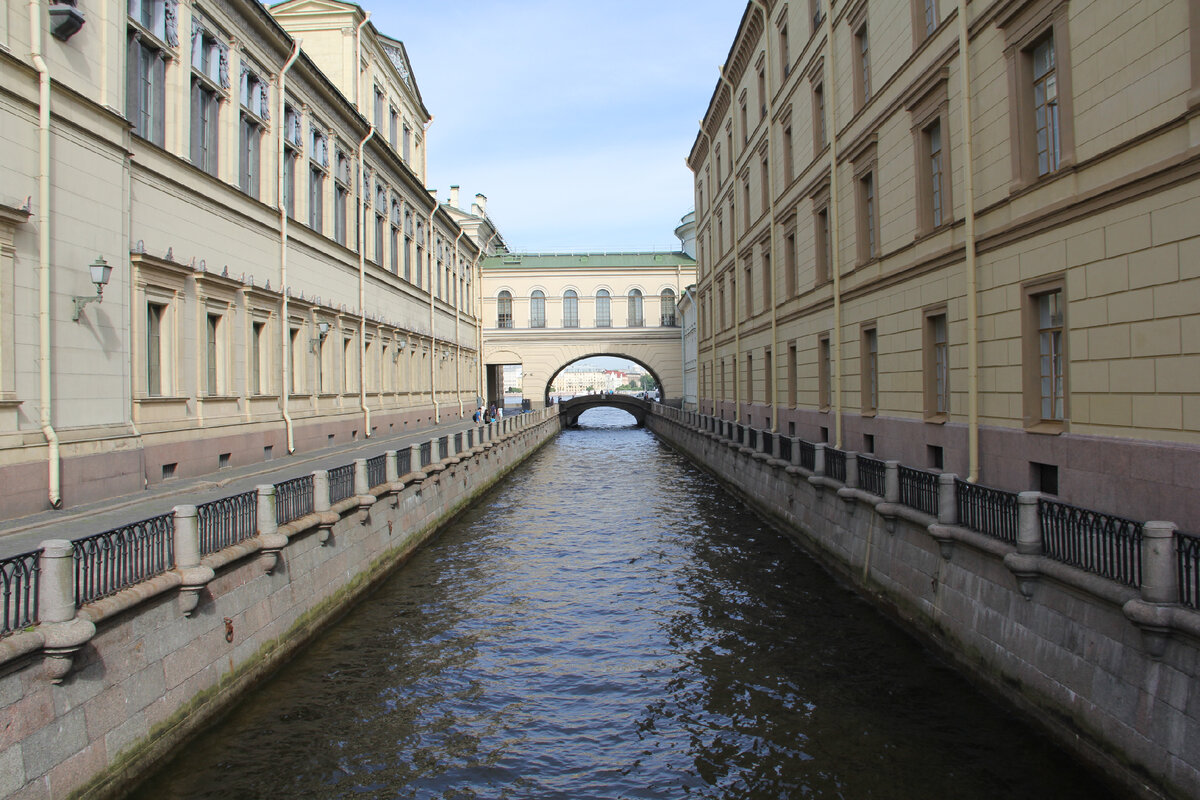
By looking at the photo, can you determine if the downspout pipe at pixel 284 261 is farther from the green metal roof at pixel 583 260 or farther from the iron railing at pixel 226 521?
the green metal roof at pixel 583 260

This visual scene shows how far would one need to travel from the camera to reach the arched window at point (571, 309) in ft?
206

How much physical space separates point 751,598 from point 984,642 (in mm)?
4745

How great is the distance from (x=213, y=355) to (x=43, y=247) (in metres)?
6.33

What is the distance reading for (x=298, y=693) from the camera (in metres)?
9.16

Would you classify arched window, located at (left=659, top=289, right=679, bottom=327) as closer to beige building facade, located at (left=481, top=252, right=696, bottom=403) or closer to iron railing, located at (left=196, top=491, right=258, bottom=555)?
beige building facade, located at (left=481, top=252, right=696, bottom=403)

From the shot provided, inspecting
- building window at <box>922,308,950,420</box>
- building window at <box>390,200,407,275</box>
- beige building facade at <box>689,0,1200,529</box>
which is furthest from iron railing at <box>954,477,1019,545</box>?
building window at <box>390,200,407,275</box>

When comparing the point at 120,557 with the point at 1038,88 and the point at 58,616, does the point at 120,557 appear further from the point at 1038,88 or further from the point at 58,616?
the point at 1038,88

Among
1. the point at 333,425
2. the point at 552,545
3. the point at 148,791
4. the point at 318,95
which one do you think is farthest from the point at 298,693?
the point at 318,95

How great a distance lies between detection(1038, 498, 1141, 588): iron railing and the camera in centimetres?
647

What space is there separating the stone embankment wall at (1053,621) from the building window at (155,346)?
39.4 ft

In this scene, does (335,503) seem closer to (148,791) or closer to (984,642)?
(148,791)

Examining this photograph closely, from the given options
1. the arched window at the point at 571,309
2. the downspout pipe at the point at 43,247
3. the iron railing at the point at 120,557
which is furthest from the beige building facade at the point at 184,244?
the arched window at the point at 571,309

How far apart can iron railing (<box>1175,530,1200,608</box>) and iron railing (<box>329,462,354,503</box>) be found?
10.2 m

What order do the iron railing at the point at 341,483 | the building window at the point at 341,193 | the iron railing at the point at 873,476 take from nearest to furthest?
the iron railing at the point at 873,476 → the iron railing at the point at 341,483 → the building window at the point at 341,193
